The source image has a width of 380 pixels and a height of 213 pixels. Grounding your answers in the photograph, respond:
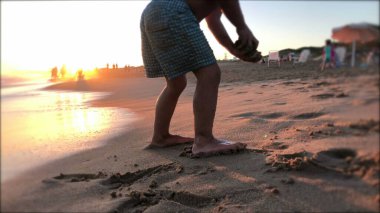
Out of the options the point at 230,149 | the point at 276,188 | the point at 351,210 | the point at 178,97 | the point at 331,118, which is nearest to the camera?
the point at 351,210

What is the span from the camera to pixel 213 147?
6.55 ft

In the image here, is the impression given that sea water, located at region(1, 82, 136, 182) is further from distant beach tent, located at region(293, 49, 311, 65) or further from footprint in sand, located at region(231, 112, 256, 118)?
footprint in sand, located at region(231, 112, 256, 118)

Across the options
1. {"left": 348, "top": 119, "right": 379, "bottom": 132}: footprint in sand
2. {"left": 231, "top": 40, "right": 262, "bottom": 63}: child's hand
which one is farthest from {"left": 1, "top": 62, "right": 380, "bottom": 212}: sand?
{"left": 231, "top": 40, "right": 262, "bottom": 63}: child's hand

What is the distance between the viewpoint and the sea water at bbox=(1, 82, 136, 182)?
951mm

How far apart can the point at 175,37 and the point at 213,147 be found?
565 millimetres

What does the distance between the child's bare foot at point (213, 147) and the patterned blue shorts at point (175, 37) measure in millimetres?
382

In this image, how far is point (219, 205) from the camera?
A: 4.69ft

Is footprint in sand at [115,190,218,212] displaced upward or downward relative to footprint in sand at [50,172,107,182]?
downward

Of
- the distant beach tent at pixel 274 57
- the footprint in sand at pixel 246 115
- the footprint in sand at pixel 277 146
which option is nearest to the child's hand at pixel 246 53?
the distant beach tent at pixel 274 57

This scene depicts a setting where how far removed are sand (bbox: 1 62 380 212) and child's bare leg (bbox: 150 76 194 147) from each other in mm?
56

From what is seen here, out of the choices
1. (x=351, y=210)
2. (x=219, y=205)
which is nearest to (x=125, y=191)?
(x=219, y=205)

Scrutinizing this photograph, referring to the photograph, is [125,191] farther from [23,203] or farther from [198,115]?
[23,203]

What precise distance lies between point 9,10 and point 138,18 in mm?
772

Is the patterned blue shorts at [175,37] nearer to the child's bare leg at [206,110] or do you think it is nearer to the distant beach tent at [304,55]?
the child's bare leg at [206,110]
